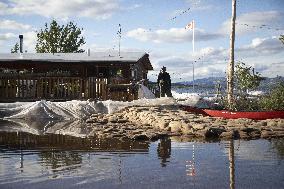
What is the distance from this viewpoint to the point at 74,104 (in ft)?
47.8

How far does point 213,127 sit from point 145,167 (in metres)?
4.39

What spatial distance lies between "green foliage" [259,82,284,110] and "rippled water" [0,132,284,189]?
25.0 feet

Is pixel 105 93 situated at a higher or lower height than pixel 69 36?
lower

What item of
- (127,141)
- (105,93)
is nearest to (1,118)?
(105,93)

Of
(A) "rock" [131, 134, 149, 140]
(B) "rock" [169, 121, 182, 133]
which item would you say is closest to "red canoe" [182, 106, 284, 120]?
(B) "rock" [169, 121, 182, 133]

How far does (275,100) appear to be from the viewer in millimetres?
15391

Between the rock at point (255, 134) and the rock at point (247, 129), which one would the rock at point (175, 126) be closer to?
the rock at point (247, 129)

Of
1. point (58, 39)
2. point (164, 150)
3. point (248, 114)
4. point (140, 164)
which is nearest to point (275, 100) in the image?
point (248, 114)

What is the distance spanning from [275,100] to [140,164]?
11680 mm

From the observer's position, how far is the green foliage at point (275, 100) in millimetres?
15245

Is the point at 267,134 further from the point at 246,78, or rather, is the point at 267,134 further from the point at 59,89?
the point at 246,78

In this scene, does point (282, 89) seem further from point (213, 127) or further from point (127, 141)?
point (127, 141)

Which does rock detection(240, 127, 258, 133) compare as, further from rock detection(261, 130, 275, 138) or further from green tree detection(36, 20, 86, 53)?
green tree detection(36, 20, 86, 53)

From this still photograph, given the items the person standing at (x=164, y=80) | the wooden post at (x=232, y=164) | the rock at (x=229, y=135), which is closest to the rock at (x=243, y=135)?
the rock at (x=229, y=135)
